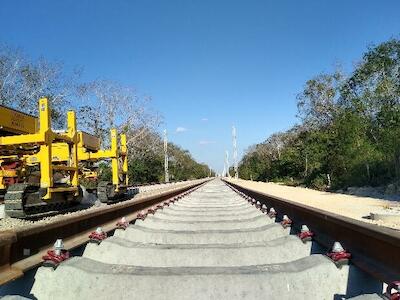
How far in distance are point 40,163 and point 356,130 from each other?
26.3m

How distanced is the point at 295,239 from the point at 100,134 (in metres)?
55.7

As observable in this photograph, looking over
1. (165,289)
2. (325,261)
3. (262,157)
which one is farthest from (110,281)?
(262,157)

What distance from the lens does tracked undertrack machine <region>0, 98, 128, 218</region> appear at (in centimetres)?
1091

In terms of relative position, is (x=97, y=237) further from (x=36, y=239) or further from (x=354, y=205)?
(x=354, y=205)

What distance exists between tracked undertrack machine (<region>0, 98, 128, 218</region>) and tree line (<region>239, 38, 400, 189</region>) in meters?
14.3

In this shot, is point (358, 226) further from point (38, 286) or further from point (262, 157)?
point (262, 157)

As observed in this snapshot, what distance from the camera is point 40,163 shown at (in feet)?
37.7

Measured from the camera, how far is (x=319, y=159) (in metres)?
38.5

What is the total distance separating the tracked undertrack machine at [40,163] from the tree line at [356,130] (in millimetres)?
14320

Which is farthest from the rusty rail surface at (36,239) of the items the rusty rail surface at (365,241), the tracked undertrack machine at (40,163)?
the tracked undertrack machine at (40,163)

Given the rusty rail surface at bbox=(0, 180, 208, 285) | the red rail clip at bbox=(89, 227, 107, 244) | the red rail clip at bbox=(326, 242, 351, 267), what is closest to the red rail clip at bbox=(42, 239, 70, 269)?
the rusty rail surface at bbox=(0, 180, 208, 285)

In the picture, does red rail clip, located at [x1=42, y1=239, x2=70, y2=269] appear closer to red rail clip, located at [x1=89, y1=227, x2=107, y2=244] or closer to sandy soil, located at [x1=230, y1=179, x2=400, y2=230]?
red rail clip, located at [x1=89, y1=227, x2=107, y2=244]

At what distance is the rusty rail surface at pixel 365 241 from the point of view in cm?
294

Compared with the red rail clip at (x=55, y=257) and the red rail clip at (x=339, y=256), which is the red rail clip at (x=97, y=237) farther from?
the red rail clip at (x=339, y=256)
